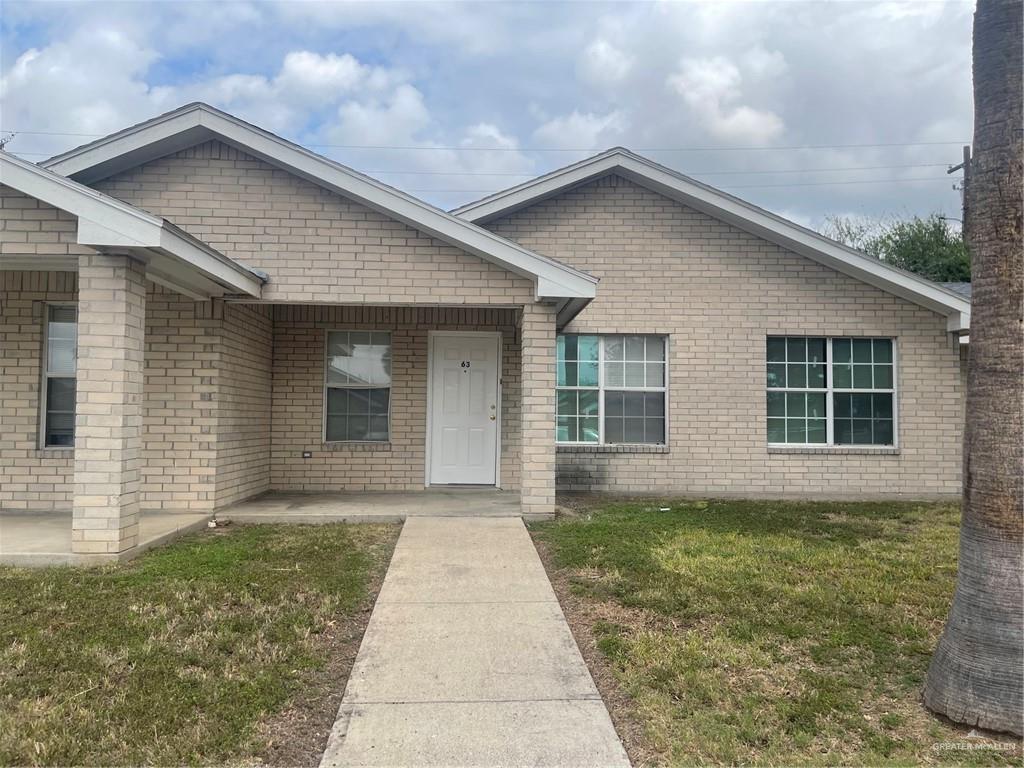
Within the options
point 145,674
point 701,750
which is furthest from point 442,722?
point 145,674

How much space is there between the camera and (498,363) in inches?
395

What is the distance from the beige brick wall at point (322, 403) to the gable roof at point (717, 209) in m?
1.67

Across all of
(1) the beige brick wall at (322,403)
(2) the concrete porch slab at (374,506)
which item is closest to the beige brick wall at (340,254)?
(1) the beige brick wall at (322,403)

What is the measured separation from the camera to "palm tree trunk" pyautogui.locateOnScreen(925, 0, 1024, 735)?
308 cm

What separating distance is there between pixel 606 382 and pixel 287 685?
760 centimetres

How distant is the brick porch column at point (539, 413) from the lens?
7.96 metres

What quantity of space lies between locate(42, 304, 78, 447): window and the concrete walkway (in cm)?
500

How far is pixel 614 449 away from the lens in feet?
33.9

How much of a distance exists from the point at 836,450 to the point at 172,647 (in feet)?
31.2

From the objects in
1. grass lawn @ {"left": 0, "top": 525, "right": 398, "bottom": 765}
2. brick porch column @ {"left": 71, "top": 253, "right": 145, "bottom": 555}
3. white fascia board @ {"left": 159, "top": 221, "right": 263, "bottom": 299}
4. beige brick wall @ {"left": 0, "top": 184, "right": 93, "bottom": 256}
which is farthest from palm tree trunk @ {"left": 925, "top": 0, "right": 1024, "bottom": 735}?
beige brick wall @ {"left": 0, "top": 184, "right": 93, "bottom": 256}

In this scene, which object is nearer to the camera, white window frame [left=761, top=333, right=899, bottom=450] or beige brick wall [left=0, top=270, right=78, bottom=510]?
beige brick wall [left=0, top=270, right=78, bottom=510]

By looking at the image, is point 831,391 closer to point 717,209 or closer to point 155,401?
point 717,209

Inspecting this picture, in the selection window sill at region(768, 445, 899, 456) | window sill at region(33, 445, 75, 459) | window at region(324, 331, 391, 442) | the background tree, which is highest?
the background tree

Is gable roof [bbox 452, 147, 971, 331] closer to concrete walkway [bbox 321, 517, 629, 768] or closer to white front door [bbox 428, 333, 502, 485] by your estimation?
white front door [bbox 428, 333, 502, 485]
